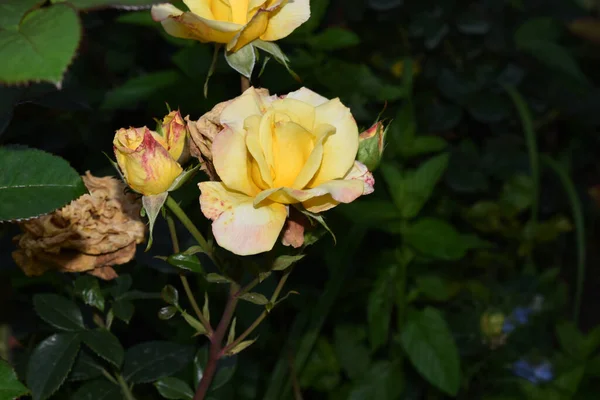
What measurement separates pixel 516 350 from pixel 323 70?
654 millimetres

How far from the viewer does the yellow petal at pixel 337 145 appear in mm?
562

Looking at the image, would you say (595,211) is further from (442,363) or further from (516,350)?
(442,363)

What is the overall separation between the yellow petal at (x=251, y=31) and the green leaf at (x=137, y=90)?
0.50 metres

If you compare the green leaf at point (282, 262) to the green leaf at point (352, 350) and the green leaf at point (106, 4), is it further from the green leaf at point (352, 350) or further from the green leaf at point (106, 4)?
the green leaf at point (352, 350)

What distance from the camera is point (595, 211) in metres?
1.91

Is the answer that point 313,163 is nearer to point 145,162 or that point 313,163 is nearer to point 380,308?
point 145,162

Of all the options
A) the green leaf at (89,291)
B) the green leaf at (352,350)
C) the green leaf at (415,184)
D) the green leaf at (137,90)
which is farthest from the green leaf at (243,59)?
the green leaf at (352,350)

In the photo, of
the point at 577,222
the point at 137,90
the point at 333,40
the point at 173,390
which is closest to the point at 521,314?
the point at 577,222

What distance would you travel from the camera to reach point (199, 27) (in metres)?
0.60

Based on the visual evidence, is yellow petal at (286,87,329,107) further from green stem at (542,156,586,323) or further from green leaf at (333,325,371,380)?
green stem at (542,156,586,323)

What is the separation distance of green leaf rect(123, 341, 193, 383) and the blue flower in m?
0.86

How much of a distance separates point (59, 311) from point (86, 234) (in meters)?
0.10

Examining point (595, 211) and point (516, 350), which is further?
point (595, 211)

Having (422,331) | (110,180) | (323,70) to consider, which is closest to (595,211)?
(422,331)
